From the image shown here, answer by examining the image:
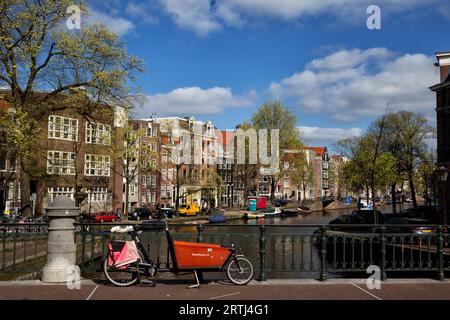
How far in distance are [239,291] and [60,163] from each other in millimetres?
40620

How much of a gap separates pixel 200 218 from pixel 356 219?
20270mm

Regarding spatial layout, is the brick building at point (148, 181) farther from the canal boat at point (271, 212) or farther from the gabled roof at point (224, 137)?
the gabled roof at point (224, 137)

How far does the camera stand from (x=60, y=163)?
1817 inches

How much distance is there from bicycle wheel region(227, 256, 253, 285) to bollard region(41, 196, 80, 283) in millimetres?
3339

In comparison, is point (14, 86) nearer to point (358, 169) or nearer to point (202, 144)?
point (358, 169)

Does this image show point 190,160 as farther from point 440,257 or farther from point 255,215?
point 440,257

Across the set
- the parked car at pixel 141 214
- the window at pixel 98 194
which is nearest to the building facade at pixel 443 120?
the parked car at pixel 141 214

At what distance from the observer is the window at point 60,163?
44.3m

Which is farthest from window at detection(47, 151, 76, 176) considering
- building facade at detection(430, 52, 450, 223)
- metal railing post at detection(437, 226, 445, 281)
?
metal railing post at detection(437, 226, 445, 281)

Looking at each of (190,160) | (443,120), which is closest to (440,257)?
(443,120)

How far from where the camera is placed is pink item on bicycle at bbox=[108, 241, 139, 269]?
9609mm

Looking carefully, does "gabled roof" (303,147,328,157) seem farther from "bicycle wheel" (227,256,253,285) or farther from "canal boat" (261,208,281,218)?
"bicycle wheel" (227,256,253,285)
